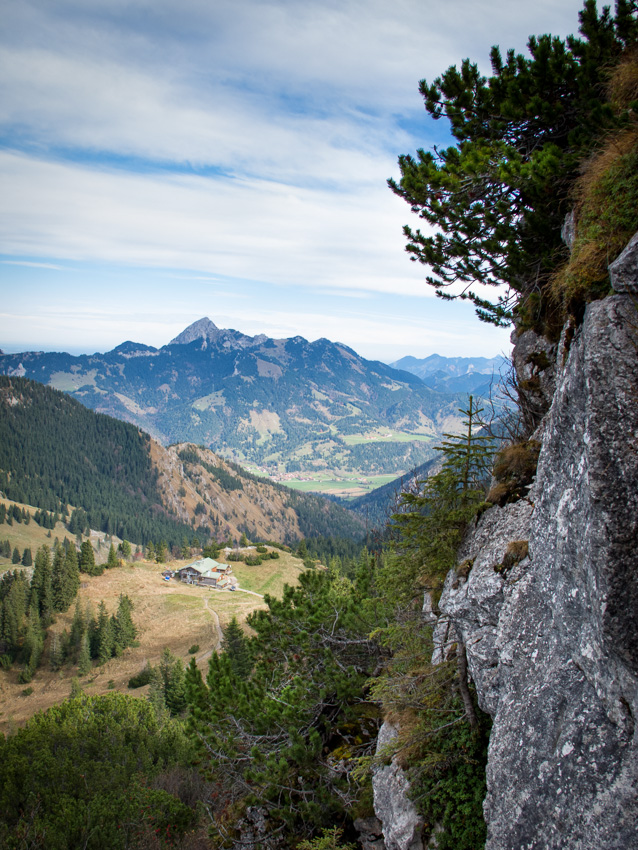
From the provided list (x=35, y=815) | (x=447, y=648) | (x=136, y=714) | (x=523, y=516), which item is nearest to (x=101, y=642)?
(x=136, y=714)

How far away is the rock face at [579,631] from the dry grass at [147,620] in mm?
66647

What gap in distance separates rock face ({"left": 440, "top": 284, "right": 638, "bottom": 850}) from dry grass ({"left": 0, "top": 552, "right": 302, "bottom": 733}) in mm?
66647

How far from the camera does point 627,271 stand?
6.98 metres

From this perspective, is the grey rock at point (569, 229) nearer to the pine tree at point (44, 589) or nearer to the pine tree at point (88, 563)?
the pine tree at point (44, 589)

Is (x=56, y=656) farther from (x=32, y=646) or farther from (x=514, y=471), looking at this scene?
(x=514, y=471)

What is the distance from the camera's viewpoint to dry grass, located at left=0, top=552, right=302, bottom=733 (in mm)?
66269

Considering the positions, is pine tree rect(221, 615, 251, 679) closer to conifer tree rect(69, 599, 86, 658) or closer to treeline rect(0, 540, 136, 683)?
treeline rect(0, 540, 136, 683)

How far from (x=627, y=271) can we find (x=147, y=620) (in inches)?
3706

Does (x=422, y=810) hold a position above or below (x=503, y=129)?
below

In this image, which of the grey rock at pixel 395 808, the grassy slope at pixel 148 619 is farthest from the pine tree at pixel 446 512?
the grassy slope at pixel 148 619

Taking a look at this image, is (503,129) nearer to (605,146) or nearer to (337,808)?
(605,146)

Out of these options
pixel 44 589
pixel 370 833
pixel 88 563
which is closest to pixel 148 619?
pixel 44 589

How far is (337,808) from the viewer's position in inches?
575

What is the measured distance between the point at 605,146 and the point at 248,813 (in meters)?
23.5
